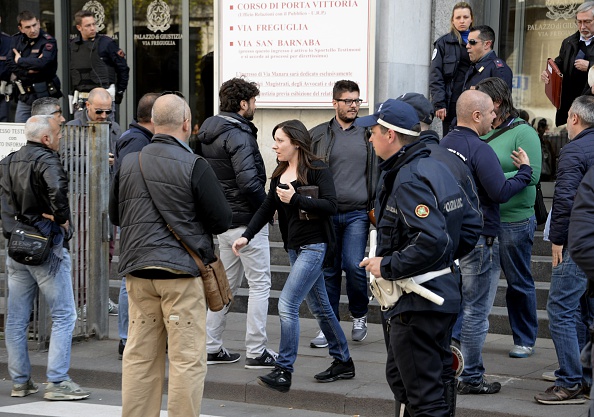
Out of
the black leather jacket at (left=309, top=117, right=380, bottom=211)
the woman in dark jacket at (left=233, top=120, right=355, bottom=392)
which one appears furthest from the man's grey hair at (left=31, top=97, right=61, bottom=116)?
the black leather jacket at (left=309, top=117, right=380, bottom=211)

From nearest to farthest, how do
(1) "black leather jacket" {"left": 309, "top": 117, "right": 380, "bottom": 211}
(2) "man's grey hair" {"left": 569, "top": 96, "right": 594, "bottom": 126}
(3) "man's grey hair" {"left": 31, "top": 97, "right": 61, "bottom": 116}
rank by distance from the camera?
(2) "man's grey hair" {"left": 569, "top": 96, "right": 594, "bottom": 126}
(3) "man's grey hair" {"left": 31, "top": 97, "right": 61, "bottom": 116}
(1) "black leather jacket" {"left": 309, "top": 117, "right": 380, "bottom": 211}

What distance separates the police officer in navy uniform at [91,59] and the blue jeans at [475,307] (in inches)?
249

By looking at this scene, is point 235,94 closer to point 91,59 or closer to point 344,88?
point 344,88

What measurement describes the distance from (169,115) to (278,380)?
218 cm

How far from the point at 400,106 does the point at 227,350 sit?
12.2 ft

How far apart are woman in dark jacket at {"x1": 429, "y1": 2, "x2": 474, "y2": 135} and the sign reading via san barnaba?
429cm

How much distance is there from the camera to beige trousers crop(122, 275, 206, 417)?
5.62 m

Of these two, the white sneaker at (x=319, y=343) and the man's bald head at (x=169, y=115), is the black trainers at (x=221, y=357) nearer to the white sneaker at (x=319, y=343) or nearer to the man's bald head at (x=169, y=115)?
the white sneaker at (x=319, y=343)

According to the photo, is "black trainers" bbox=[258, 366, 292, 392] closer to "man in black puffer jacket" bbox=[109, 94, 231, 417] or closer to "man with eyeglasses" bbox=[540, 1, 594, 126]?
"man in black puffer jacket" bbox=[109, 94, 231, 417]

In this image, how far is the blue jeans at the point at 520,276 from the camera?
7.48 metres

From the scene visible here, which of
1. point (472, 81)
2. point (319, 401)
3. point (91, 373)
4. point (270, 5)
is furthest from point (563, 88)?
point (91, 373)

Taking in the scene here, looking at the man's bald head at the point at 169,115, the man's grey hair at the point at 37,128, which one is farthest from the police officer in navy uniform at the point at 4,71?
the man's bald head at the point at 169,115

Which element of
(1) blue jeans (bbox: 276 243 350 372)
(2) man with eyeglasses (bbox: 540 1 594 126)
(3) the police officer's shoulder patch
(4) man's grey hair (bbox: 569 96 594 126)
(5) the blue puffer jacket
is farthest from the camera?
(2) man with eyeglasses (bbox: 540 1 594 126)

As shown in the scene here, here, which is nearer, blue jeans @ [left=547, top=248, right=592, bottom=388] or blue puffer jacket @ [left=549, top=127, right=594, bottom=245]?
blue puffer jacket @ [left=549, top=127, right=594, bottom=245]
